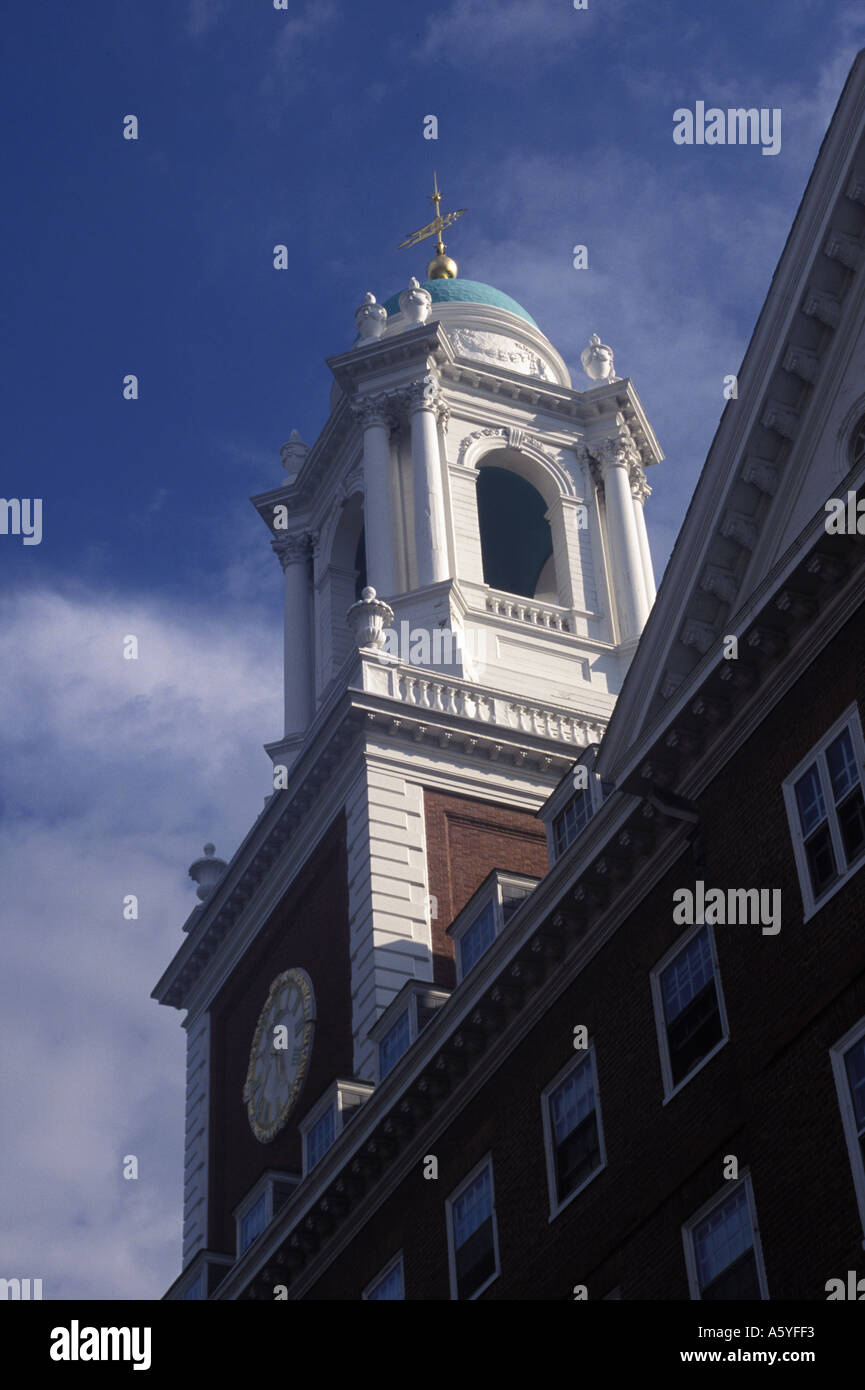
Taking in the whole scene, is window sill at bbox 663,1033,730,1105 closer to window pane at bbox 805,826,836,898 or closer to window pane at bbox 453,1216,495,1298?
window pane at bbox 805,826,836,898

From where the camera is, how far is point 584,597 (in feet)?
183

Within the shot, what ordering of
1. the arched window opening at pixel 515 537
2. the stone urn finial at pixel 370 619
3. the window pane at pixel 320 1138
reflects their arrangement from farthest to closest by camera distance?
the arched window opening at pixel 515 537 < the stone urn finial at pixel 370 619 < the window pane at pixel 320 1138

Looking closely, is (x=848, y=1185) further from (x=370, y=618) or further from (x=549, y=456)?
(x=549, y=456)

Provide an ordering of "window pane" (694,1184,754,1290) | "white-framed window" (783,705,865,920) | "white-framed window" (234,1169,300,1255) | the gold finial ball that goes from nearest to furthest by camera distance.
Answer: "window pane" (694,1184,754,1290)
"white-framed window" (783,705,865,920)
"white-framed window" (234,1169,300,1255)
the gold finial ball

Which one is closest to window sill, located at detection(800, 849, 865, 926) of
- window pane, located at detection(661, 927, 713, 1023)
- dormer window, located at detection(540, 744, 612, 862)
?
window pane, located at detection(661, 927, 713, 1023)

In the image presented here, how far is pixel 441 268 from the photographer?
6744cm

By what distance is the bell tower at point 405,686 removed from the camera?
148 ft

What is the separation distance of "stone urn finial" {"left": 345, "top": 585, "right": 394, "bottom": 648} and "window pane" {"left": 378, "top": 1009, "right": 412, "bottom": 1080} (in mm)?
11534

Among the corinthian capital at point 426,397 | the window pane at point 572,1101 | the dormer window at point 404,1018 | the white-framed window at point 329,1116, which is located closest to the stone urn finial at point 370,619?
the corinthian capital at point 426,397

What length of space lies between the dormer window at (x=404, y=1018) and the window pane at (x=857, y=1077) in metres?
14.0

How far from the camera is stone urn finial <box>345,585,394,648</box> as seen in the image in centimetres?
4916

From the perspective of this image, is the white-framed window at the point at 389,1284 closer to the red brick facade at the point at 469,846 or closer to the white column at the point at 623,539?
the red brick facade at the point at 469,846

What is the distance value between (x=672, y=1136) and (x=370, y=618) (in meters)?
22.7
